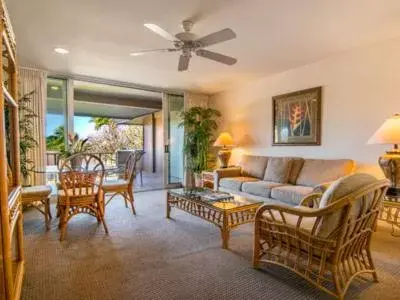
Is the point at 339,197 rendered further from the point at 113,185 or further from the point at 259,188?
the point at 113,185

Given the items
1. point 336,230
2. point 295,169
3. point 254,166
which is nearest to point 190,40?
point 336,230

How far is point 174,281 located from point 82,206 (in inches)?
63.7

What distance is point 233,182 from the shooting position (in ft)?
14.5

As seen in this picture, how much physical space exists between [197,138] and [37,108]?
3.15 meters

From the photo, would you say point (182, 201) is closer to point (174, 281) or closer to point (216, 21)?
point (174, 281)

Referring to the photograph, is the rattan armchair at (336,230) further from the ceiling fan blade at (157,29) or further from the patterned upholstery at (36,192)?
the patterned upholstery at (36,192)

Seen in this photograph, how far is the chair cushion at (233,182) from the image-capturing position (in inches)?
170

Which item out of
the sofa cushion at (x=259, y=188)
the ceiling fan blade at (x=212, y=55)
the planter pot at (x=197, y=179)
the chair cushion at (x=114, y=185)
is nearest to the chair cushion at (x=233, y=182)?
the sofa cushion at (x=259, y=188)

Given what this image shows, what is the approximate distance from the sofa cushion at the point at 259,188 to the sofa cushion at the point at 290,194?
0.11 meters

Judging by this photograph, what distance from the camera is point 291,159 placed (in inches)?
168

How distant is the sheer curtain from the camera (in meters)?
4.33

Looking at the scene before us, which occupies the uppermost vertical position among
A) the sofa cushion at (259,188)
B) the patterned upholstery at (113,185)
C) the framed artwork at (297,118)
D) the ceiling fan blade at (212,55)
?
the ceiling fan blade at (212,55)

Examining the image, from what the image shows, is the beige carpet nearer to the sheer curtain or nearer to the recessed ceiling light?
the sheer curtain

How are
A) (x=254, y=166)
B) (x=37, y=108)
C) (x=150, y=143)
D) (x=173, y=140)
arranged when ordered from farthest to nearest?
(x=150, y=143)
(x=173, y=140)
(x=254, y=166)
(x=37, y=108)
